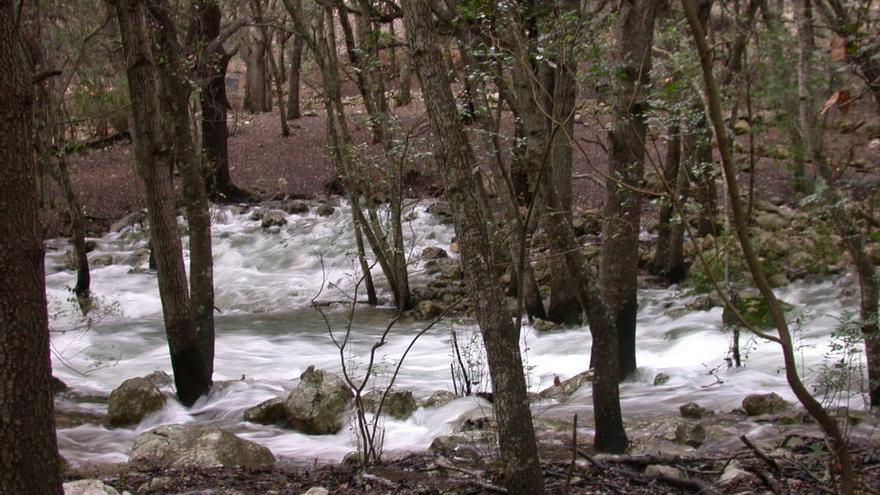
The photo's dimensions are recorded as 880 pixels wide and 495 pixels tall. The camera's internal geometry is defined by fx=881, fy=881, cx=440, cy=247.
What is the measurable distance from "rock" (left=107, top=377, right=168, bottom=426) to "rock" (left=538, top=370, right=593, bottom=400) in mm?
3629

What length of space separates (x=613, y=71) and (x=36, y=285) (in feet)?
12.4

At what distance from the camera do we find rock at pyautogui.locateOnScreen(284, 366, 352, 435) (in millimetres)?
7566

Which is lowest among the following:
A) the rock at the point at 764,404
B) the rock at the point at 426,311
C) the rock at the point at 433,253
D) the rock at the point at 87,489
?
the rock at the point at 426,311

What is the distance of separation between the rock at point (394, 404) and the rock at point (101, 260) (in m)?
11.7

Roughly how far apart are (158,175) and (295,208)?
42.0 feet

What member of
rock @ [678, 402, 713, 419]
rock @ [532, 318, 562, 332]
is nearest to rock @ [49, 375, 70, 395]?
rock @ [532, 318, 562, 332]

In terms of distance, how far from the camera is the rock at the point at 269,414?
7970 millimetres

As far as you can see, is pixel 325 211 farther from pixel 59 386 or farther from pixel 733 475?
pixel 733 475

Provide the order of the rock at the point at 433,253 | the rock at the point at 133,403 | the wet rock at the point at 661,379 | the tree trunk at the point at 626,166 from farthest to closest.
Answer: the rock at the point at 433,253 → the wet rock at the point at 661,379 → the rock at the point at 133,403 → the tree trunk at the point at 626,166

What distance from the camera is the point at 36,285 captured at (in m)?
3.32

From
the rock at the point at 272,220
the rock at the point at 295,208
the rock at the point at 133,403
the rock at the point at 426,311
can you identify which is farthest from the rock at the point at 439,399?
the rock at the point at 295,208

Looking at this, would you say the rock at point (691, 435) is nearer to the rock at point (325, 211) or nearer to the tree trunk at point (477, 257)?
the tree trunk at point (477, 257)

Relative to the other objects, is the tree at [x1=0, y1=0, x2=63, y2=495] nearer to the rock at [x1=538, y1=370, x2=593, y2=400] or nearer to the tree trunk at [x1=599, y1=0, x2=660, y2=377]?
the tree trunk at [x1=599, y1=0, x2=660, y2=377]

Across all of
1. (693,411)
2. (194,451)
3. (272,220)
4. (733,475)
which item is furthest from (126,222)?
(733,475)
